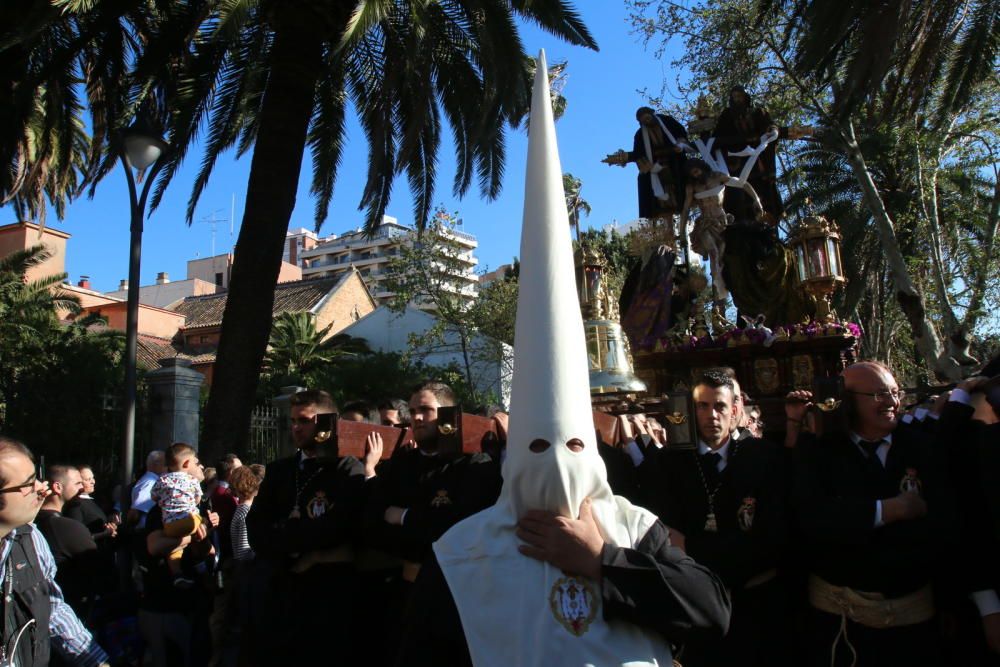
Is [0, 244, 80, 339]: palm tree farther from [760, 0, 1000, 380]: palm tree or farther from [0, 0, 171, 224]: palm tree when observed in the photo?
[760, 0, 1000, 380]: palm tree

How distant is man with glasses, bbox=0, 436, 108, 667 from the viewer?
10.9ft

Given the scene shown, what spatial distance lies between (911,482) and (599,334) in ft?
22.9

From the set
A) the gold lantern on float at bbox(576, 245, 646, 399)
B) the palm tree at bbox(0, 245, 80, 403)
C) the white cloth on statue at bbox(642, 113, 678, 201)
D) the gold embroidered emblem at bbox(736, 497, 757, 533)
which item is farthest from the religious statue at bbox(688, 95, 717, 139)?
the palm tree at bbox(0, 245, 80, 403)

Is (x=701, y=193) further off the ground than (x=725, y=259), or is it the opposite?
(x=701, y=193)

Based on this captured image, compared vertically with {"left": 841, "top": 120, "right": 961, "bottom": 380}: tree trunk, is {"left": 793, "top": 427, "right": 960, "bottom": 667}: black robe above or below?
below

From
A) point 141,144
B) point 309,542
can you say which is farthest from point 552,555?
point 141,144

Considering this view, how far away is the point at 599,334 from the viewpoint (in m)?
10.6

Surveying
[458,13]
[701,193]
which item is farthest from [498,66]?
[701,193]

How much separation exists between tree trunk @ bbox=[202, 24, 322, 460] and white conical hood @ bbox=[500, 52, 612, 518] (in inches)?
333

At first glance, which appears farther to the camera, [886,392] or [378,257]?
[378,257]

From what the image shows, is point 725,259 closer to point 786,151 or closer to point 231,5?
point 231,5

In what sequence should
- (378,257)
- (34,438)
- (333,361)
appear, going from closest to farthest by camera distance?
(34,438) < (333,361) < (378,257)

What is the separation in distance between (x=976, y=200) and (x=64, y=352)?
21686 millimetres

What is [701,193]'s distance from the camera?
413 inches
